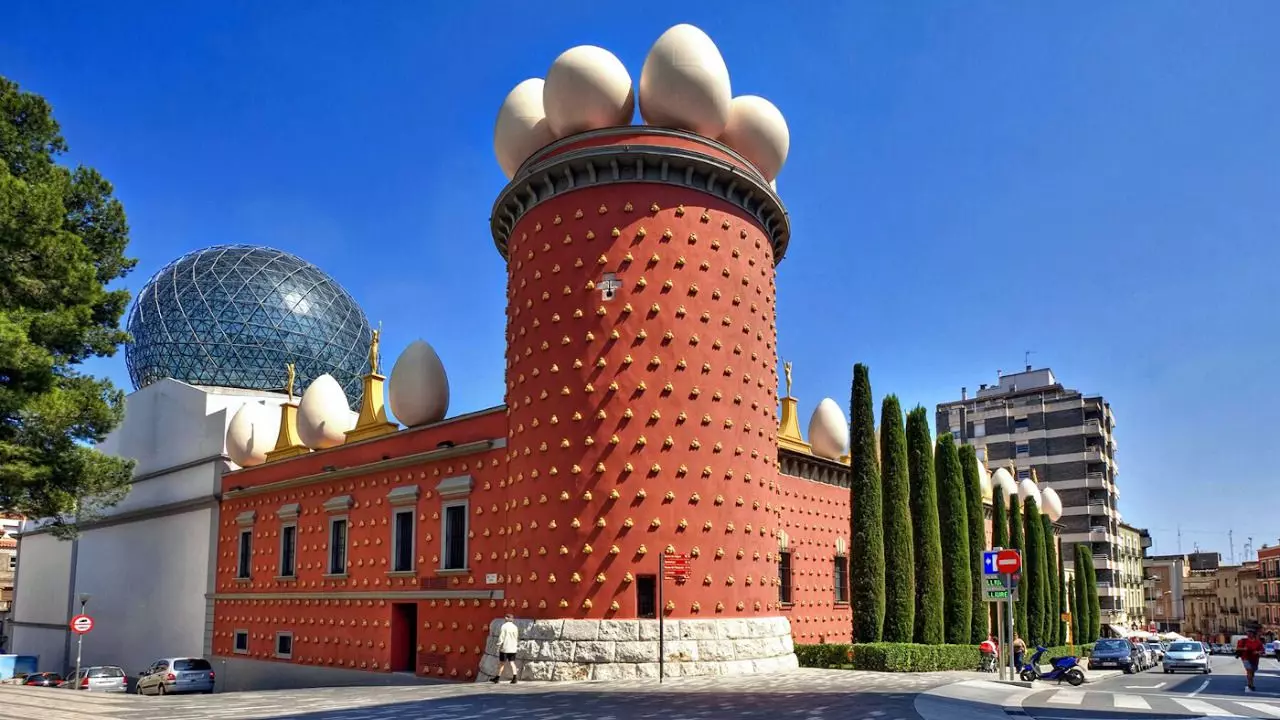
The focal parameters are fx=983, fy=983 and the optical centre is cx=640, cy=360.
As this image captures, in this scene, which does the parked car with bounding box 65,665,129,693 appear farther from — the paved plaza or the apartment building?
the apartment building

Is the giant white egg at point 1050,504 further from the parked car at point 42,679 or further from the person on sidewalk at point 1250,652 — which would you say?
the parked car at point 42,679

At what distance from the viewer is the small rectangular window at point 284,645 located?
111ft

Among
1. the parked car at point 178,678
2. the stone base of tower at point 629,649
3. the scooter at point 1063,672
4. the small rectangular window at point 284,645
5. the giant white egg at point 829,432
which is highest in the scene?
the giant white egg at point 829,432

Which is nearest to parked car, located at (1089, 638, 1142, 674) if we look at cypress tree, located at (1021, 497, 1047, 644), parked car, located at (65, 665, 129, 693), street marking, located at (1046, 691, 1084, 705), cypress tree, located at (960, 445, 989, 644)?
cypress tree, located at (960, 445, 989, 644)

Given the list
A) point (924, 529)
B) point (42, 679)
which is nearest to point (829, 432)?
point (924, 529)

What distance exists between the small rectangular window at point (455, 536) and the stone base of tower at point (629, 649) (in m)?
4.52

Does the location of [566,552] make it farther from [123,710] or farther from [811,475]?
[811,475]

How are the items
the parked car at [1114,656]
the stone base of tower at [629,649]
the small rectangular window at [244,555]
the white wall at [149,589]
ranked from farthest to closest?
the white wall at [149,589]
the small rectangular window at [244,555]
the parked car at [1114,656]
the stone base of tower at [629,649]

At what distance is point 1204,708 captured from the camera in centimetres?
1783

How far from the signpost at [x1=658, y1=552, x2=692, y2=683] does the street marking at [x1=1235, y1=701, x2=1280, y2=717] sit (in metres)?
10.8

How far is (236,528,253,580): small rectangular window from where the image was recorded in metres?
37.3

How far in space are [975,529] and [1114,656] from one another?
6.76 m

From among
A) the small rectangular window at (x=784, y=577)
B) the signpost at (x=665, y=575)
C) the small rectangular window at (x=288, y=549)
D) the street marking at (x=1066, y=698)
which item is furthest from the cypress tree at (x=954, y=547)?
the small rectangular window at (x=288, y=549)

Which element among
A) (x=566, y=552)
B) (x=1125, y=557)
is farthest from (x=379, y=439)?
(x=1125, y=557)
